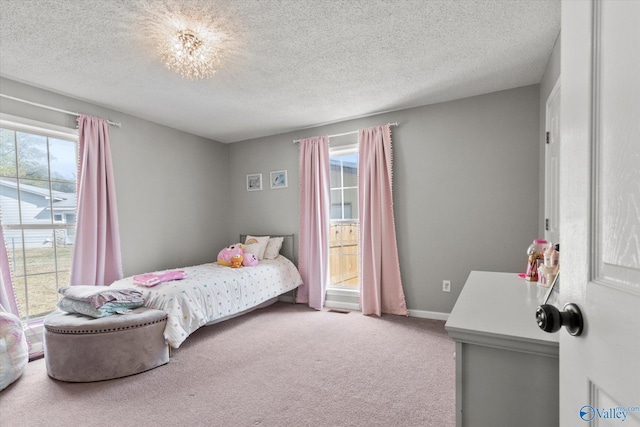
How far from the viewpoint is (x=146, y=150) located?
12.4 feet

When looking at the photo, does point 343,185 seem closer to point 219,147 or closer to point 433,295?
point 433,295

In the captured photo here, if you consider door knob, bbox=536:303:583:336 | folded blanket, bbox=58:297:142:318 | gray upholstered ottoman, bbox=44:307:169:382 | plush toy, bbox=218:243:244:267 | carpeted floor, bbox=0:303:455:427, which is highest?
door knob, bbox=536:303:583:336

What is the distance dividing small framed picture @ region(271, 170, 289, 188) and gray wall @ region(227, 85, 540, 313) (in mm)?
1083

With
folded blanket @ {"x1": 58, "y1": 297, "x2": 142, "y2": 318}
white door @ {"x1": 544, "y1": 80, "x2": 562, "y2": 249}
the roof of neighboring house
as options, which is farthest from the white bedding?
white door @ {"x1": 544, "y1": 80, "x2": 562, "y2": 249}

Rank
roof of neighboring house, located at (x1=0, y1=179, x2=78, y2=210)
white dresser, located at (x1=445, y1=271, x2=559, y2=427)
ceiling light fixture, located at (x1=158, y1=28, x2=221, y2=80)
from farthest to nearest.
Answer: roof of neighboring house, located at (x1=0, y1=179, x2=78, y2=210) < ceiling light fixture, located at (x1=158, y1=28, x2=221, y2=80) < white dresser, located at (x1=445, y1=271, x2=559, y2=427)

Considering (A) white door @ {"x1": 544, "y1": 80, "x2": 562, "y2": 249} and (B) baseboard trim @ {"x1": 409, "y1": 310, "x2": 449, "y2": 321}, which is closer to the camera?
(A) white door @ {"x1": 544, "y1": 80, "x2": 562, "y2": 249}

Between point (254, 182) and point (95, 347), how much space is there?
9.86 ft

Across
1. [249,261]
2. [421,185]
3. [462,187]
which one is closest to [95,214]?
[249,261]

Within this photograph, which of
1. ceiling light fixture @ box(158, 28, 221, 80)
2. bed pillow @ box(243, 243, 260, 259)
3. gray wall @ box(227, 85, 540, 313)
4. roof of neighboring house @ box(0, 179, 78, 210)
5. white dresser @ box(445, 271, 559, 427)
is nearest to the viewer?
white dresser @ box(445, 271, 559, 427)

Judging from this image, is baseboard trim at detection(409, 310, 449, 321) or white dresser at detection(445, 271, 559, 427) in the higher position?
white dresser at detection(445, 271, 559, 427)

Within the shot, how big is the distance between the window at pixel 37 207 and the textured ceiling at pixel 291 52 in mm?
525

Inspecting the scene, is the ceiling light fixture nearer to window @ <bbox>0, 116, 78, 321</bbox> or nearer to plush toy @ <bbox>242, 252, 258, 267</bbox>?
window @ <bbox>0, 116, 78, 321</bbox>

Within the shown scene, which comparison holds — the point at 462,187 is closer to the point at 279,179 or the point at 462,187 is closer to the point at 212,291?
the point at 279,179

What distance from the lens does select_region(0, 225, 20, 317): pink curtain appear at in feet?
8.15
